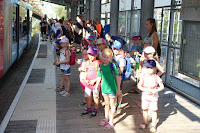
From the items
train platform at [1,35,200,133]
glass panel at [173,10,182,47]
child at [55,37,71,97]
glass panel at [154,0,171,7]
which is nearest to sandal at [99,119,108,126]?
train platform at [1,35,200,133]

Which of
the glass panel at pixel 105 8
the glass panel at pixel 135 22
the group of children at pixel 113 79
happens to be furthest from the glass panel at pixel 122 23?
the group of children at pixel 113 79

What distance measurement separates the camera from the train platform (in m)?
5.31

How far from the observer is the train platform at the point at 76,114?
531 centimetres

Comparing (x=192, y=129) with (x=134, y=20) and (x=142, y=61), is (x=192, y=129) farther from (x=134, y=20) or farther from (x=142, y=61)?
(x=134, y=20)

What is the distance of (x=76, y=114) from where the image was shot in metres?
6.05

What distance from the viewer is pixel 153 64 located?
4902 mm

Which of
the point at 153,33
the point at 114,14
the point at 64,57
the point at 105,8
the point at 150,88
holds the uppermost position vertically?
the point at 105,8

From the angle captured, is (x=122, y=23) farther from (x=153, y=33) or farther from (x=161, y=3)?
(x=153, y=33)

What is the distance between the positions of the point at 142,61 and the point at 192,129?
181cm

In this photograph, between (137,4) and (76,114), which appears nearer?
(76,114)

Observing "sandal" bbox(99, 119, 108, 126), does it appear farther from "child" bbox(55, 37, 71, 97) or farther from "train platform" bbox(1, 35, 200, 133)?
"child" bbox(55, 37, 71, 97)

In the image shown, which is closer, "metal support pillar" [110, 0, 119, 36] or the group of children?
the group of children

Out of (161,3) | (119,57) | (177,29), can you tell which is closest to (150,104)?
(119,57)

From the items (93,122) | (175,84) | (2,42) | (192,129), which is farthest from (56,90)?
(192,129)
